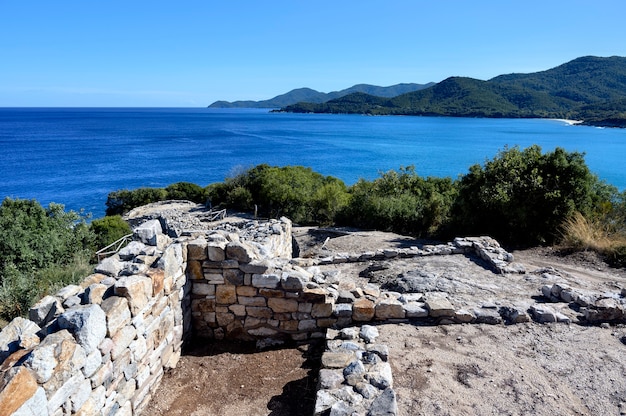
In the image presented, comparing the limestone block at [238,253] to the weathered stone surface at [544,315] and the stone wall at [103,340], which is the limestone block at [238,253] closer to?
the stone wall at [103,340]

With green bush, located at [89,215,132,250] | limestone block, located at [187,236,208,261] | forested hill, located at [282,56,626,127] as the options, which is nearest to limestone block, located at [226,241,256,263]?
limestone block, located at [187,236,208,261]

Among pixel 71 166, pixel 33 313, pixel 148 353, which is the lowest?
pixel 71 166

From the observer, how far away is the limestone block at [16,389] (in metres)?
3.13

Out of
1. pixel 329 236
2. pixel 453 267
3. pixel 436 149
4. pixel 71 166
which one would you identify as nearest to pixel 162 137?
pixel 71 166

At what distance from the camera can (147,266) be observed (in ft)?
19.0

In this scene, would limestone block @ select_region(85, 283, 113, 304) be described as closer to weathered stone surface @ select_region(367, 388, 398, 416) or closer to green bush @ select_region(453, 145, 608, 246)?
weathered stone surface @ select_region(367, 388, 398, 416)

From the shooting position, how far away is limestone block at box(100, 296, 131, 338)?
14.5 ft

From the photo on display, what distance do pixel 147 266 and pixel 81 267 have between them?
6374 mm

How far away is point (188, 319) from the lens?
6.73 metres

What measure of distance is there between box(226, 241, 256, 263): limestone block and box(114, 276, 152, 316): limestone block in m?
1.48

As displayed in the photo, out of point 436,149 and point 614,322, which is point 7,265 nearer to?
point 614,322

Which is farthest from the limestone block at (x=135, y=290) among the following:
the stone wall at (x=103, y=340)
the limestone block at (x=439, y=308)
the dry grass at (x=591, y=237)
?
the dry grass at (x=591, y=237)

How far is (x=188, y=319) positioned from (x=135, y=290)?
6.60 feet

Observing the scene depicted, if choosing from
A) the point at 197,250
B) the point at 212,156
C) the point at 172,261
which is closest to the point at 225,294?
the point at 197,250
